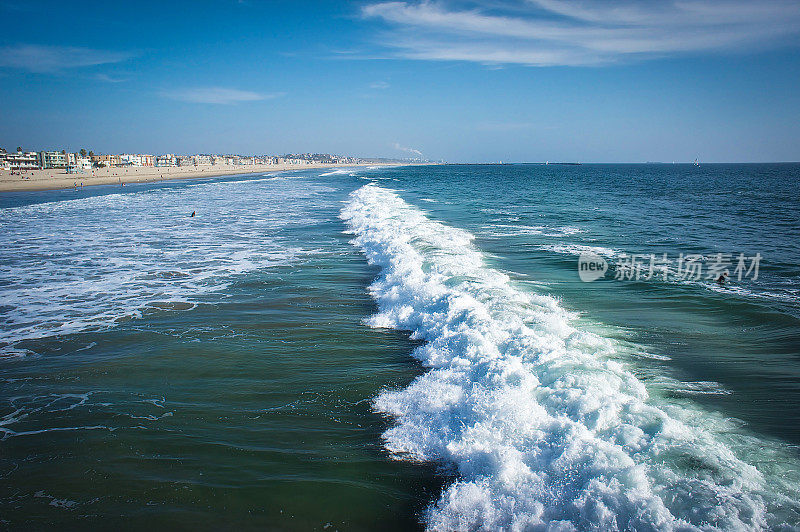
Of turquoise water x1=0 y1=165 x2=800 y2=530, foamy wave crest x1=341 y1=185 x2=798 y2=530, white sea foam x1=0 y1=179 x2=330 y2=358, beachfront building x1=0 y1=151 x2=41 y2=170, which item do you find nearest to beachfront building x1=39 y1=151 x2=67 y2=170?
beachfront building x1=0 y1=151 x2=41 y2=170

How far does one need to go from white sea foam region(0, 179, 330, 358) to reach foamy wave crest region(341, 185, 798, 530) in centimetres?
703

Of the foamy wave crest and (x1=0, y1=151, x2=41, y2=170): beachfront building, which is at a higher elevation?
(x1=0, y1=151, x2=41, y2=170): beachfront building

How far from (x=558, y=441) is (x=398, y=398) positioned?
7.27 feet

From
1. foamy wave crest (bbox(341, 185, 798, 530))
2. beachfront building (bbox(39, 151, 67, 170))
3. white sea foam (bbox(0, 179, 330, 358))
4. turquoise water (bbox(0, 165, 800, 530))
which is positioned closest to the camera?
foamy wave crest (bbox(341, 185, 798, 530))

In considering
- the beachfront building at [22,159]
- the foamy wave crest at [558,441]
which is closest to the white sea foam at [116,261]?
the foamy wave crest at [558,441]

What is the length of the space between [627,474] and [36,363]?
8788 mm

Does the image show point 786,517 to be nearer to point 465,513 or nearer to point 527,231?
point 465,513

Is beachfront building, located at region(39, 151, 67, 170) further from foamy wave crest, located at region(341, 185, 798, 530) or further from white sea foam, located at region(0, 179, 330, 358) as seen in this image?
foamy wave crest, located at region(341, 185, 798, 530)

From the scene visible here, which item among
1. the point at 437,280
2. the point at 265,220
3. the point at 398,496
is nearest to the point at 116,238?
the point at 265,220

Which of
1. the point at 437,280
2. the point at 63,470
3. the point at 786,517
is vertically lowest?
the point at 63,470

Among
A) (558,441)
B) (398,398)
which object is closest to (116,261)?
(398,398)

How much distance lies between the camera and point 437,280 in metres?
11.1

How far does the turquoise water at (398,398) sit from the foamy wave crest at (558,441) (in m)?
0.02

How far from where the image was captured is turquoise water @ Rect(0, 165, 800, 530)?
4191 mm
